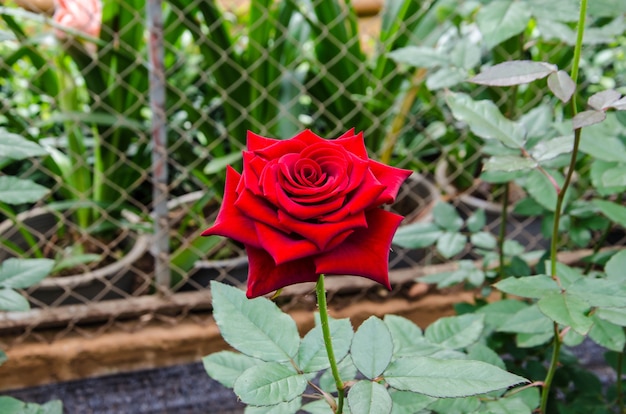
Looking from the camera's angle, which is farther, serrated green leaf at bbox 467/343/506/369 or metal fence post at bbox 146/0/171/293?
metal fence post at bbox 146/0/171/293

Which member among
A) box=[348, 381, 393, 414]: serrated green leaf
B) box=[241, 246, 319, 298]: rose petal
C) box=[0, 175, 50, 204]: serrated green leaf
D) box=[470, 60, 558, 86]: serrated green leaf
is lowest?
→ box=[348, 381, 393, 414]: serrated green leaf

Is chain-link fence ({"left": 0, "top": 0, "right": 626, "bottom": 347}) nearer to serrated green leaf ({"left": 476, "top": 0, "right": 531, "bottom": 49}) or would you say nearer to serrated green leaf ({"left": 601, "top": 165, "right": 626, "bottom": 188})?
serrated green leaf ({"left": 476, "top": 0, "right": 531, "bottom": 49})

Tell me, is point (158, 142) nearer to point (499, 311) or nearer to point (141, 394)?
point (141, 394)

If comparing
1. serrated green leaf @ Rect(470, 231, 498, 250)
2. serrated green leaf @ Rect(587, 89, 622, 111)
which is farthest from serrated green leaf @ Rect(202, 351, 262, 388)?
serrated green leaf @ Rect(470, 231, 498, 250)

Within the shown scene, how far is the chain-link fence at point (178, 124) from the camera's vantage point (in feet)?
4.03

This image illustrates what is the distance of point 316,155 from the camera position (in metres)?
0.36

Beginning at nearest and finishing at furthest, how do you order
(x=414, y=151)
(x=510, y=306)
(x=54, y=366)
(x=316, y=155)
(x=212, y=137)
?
1. (x=316, y=155)
2. (x=510, y=306)
3. (x=54, y=366)
4. (x=212, y=137)
5. (x=414, y=151)

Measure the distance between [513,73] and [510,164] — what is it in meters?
0.08

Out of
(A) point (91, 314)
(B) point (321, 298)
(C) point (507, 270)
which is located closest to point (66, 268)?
(A) point (91, 314)

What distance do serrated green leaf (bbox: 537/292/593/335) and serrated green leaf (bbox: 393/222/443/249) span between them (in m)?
0.35

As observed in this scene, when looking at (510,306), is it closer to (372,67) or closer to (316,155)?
(316,155)

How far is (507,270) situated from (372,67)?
0.72m

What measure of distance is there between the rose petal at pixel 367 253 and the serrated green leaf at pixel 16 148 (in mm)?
322

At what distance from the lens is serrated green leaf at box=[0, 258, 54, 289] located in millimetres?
621
